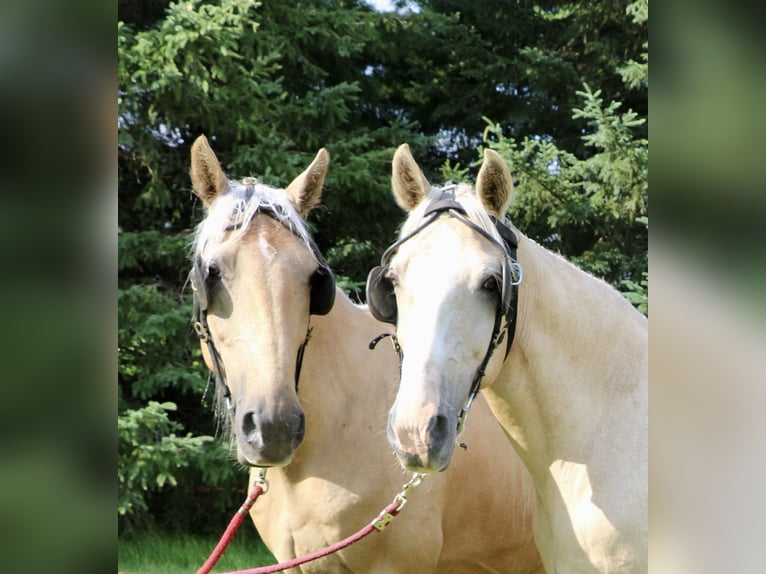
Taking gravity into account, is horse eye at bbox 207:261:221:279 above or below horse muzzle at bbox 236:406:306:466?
above

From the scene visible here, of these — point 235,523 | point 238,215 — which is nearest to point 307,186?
point 238,215

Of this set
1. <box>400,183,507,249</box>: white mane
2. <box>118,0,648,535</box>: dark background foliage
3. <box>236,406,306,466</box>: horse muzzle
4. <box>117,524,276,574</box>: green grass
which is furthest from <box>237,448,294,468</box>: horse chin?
<box>117,524,276,574</box>: green grass

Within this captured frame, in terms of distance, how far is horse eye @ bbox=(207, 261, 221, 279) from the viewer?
2697 mm

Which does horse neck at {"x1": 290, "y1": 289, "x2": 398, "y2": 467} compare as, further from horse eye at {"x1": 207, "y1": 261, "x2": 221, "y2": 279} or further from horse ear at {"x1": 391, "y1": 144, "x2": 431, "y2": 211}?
horse ear at {"x1": 391, "y1": 144, "x2": 431, "y2": 211}

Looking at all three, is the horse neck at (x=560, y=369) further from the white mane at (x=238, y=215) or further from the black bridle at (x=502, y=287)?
the white mane at (x=238, y=215)

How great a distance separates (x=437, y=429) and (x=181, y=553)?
17.8 ft

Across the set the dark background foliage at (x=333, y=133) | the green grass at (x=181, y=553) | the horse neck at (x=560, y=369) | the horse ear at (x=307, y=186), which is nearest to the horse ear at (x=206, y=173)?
the horse ear at (x=307, y=186)

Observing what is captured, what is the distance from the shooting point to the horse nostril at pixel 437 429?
1.99m

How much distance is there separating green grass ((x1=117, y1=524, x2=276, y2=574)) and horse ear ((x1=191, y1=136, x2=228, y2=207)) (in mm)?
4283
